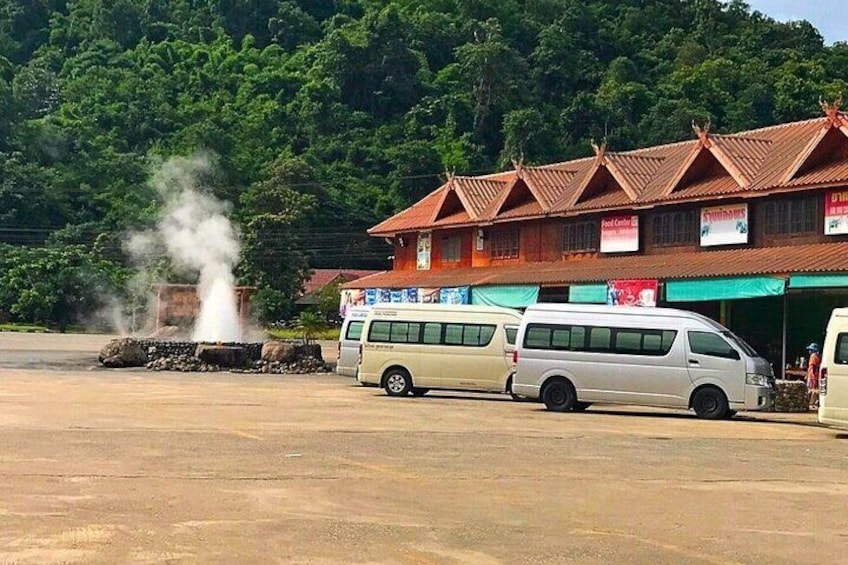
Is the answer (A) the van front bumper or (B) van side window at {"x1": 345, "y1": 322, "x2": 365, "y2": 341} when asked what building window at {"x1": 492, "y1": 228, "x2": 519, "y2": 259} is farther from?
(A) the van front bumper

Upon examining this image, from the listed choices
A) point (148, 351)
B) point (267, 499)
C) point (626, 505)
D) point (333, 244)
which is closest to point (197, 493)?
point (267, 499)

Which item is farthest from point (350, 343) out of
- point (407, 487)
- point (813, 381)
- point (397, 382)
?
point (407, 487)

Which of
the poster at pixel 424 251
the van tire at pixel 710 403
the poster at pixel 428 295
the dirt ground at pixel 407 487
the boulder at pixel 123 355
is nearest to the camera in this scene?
Answer: the dirt ground at pixel 407 487

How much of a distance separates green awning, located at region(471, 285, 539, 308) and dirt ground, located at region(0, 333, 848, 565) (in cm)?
1332

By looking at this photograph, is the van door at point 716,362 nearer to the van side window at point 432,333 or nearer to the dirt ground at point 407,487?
the dirt ground at point 407,487

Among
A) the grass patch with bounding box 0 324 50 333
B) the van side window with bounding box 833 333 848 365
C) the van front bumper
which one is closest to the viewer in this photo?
the van side window with bounding box 833 333 848 365

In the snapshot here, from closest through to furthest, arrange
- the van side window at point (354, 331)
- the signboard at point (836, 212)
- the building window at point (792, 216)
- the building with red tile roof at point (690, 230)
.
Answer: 1. the signboard at point (836, 212)
2. the building with red tile roof at point (690, 230)
3. the building window at point (792, 216)
4. the van side window at point (354, 331)

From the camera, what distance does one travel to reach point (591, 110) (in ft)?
278

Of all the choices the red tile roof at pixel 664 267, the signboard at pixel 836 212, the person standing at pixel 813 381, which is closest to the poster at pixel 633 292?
the red tile roof at pixel 664 267

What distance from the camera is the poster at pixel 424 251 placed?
45.4 meters

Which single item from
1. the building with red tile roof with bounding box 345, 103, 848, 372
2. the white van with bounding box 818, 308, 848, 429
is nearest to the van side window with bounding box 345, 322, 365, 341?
the building with red tile roof with bounding box 345, 103, 848, 372

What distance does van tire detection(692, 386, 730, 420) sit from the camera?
2134 cm

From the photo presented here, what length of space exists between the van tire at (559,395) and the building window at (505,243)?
18.2 meters

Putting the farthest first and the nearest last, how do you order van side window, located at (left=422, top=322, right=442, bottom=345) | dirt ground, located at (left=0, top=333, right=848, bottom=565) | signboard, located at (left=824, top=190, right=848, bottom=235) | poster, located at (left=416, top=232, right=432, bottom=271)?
poster, located at (left=416, top=232, right=432, bottom=271)
signboard, located at (left=824, top=190, right=848, bottom=235)
van side window, located at (left=422, top=322, right=442, bottom=345)
dirt ground, located at (left=0, top=333, right=848, bottom=565)
